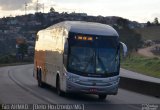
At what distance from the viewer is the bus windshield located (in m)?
24.7

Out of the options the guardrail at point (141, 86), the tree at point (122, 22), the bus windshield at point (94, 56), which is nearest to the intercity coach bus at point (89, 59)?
the bus windshield at point (94, 56)

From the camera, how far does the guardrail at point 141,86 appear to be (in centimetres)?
2995

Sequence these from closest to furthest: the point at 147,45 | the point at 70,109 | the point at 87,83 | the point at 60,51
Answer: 1. the point at 70,109
2. the point at 87,83
3. the point at 60,51
4. the point at 147,45

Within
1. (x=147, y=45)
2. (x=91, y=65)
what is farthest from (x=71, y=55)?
(x=147, y=45)

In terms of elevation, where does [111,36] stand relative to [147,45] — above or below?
above

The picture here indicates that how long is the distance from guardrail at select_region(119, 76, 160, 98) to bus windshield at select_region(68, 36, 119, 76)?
5.24 meters

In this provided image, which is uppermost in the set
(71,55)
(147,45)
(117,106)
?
(71,55)

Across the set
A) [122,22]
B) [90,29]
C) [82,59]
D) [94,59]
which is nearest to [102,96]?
→ [94,59]

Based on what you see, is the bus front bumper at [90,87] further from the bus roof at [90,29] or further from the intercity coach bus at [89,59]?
the bus roof at [90,29]

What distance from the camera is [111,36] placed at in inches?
998

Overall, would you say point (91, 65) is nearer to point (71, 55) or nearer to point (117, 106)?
point (71, 55)

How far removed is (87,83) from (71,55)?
1.37 meters

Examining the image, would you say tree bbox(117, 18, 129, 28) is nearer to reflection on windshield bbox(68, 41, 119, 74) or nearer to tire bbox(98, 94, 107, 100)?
tire bbox(98, 94, 107, 100)

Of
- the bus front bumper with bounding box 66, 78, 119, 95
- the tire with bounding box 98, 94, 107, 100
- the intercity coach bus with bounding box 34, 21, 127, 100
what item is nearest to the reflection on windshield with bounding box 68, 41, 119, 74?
the intercity coach bus with bounding box 34, 21, 127, 100
